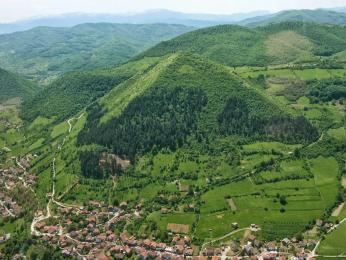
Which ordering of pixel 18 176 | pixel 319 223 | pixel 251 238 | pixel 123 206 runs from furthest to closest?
pixel 18 176 < pixel 123 206 < pixel 319 223 < pixel 251 238

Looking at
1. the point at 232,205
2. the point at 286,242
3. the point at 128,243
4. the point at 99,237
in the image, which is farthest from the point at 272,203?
the point at 99,237

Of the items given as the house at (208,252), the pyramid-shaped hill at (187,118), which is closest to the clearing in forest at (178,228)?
the house at (208,252)

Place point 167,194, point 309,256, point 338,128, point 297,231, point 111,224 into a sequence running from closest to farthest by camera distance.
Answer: point 309,256
point 297,231
point 111,224
point 167,194
point 338,128

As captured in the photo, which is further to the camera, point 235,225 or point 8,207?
point 8,207

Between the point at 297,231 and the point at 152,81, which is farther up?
the point at 152,81

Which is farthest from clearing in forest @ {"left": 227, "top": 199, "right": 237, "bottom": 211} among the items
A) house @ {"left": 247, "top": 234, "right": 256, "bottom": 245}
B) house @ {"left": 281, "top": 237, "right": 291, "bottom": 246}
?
house @ {"left": 281, "top": 237, "right": 291, "bottom": 246}

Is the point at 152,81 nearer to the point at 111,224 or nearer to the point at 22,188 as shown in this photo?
the point at 22,188

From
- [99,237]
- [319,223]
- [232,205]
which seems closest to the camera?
[319,223]

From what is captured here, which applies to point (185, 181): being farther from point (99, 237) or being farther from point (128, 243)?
point (99, 237)

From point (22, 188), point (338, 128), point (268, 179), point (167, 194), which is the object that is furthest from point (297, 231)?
point (22, 188)
